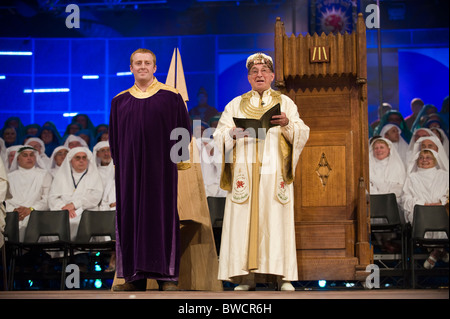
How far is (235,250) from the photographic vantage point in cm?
539

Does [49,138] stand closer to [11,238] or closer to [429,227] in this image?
[11,238]

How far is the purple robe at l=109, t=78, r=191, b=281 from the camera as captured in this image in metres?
5.21

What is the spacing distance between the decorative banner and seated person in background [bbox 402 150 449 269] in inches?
75.1

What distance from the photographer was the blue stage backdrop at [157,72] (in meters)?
9.05

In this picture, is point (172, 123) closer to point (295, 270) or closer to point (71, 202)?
point (295, 270)

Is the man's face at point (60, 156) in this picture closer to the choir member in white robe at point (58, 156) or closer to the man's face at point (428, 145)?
the choir member in white robe at point (58, 156)

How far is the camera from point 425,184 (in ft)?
26.6

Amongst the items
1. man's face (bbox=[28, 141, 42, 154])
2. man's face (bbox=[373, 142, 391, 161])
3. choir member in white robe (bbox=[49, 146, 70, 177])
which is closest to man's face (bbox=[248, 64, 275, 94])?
man's face (bbox=[373, 142, 391, 161])

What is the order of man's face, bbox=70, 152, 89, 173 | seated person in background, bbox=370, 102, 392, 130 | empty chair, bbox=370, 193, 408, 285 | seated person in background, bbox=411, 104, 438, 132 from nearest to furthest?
empty chair, bbox=370, 193, 408, 285 < man's face, bbox=70, 152, 89, 173 < seated person in background, bbox=411, 104, 438, 132 < seated person in background, bbox=370, 102, 392, 130

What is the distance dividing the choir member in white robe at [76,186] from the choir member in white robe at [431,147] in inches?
148

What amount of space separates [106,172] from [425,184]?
12.6ft

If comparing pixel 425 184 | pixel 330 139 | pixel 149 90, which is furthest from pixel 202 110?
pixel 149 90

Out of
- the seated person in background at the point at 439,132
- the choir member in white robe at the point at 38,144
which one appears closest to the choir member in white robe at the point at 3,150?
the choir member in white robe at the point at 38,144

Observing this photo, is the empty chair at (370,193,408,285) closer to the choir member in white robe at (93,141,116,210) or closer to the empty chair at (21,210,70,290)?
the choir member in white robe at (93,141,116,210)
